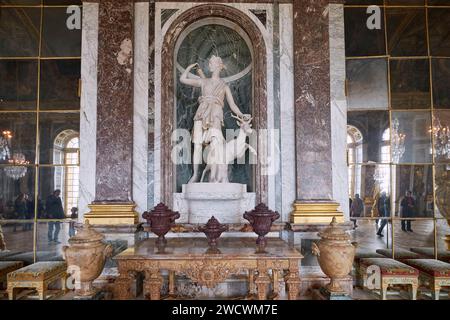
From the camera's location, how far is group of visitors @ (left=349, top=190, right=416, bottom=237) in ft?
18.9

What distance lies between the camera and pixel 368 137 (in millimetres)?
5820

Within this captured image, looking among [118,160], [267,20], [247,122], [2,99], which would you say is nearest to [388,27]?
[267,20]

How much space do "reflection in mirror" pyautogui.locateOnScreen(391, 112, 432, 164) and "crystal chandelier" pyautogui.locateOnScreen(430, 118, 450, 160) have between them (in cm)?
8

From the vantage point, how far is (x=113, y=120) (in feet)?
17.5

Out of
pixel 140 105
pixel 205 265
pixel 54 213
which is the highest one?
pixel 140 105

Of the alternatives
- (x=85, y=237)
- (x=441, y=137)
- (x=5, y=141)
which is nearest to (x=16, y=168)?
(x=5, y=141)

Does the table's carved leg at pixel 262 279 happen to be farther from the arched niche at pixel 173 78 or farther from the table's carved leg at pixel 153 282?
the arched niche at pixel 173 78

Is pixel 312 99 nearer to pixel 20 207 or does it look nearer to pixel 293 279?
pixel 293 279

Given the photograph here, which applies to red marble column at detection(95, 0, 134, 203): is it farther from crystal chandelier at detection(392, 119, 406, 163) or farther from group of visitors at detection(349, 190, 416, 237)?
crystal chandelier at detection(392, 119, 406, 163)

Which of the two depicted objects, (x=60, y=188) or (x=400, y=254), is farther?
(x=60, y=188)

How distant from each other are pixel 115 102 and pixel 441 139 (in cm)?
472

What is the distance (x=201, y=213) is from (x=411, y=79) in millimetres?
3679
